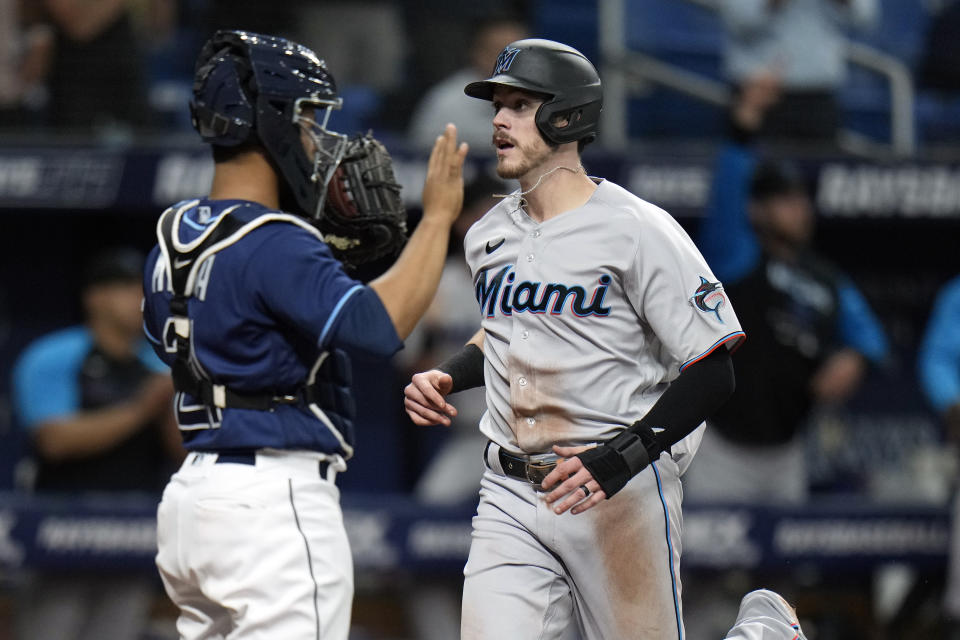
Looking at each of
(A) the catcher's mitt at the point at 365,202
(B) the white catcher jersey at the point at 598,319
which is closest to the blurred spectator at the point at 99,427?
(A) the catcher's mitt at the point at 365,202

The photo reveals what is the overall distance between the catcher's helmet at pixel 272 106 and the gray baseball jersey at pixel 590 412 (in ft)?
1.82

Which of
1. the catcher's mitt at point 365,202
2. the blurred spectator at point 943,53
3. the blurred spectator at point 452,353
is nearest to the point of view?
the catcher's mitt at point 365,202

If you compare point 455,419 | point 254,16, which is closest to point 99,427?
point 455,419

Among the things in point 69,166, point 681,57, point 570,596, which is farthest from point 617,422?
point 681,57

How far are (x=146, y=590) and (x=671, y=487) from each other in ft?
10.5

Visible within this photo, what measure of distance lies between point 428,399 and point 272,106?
780 mm

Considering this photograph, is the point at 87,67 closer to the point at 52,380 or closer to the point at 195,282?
the point at 52,380

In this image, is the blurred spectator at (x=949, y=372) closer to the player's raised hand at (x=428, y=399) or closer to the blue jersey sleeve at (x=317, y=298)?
the player's raised hand at (x=428, y=399)

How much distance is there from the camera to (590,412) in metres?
2.92

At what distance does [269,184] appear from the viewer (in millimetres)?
3203

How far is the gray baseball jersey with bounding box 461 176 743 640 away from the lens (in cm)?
289

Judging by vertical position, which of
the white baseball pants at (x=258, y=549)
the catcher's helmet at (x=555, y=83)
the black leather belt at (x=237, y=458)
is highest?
the catcher's helmet at (x=555, y=83)

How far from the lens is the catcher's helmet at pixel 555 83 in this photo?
2.95 meters

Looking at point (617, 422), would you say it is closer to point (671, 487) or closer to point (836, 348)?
point (671, 487)
